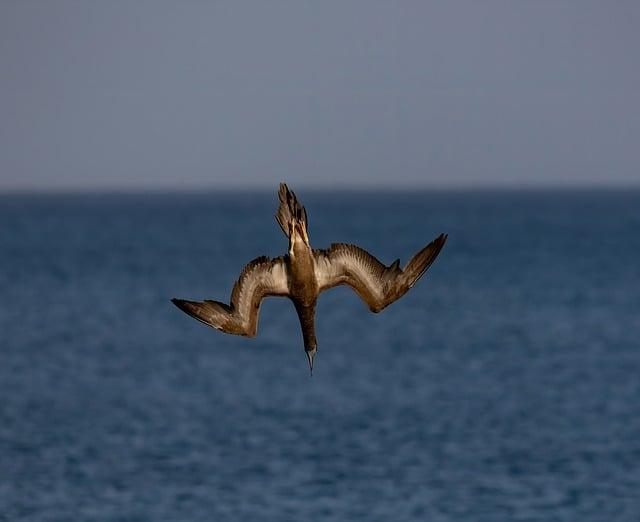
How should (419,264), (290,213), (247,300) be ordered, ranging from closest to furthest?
(290,213) < (247,300) < (419,264)

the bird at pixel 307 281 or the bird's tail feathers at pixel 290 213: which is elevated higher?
the bird's tail feathers at pixel 290 213

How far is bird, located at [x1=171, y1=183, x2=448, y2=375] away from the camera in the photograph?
15078 mm

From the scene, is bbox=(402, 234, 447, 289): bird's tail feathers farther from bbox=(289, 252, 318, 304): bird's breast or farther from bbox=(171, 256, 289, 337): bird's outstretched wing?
bbox=(171, 256, 289, 337): bird's outstretched wing

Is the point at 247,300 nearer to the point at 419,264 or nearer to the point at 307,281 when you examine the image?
the point at 307,281

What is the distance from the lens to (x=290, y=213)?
14.4 metres

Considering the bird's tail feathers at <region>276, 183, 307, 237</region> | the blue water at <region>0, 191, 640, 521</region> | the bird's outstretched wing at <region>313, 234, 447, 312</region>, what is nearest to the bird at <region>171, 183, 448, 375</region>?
the bird's outstretched wing at <region>313, 234, 447, 312</region>

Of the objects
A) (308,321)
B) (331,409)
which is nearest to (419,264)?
(308,321)

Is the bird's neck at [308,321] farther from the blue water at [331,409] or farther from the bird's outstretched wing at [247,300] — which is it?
the blue water at [331,409]

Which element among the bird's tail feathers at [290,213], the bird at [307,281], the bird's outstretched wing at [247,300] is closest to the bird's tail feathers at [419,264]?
the bird at [307,281]

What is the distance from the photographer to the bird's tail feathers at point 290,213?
14.3 m

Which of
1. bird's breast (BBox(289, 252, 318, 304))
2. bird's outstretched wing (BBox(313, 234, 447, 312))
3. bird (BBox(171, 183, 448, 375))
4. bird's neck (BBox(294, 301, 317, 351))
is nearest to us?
bird's breast (BBox(289, 252, 318, 304))

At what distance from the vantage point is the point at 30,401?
50.2m

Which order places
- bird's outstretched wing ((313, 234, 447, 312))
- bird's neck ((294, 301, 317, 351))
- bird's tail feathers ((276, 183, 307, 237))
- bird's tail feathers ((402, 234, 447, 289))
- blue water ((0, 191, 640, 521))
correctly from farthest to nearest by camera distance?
blue water ((0, 191, 640, 521)) < bird's tail feathers ((402, 234, 447, 289)) < bird's outstretched wing ((313, 234, 447, 312)) < bird's neck ((294, 301, 317, 351)) < bird's tail feathers ((276, 183, 307, 237))

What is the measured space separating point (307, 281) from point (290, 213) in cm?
89
